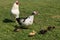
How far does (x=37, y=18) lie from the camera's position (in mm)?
11852

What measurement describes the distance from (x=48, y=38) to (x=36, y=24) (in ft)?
6.69

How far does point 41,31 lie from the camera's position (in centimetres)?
923

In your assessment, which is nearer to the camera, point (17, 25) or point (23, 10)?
point (17, 25)

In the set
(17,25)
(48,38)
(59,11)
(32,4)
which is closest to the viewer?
(48,38)

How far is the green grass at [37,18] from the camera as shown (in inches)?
354

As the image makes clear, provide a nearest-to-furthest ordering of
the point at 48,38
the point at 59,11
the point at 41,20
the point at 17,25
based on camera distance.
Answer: the point at 48,38 < the point at 17,25 < the point at 41,20 < the point at 59,11

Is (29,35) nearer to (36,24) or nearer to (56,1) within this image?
(36,24)

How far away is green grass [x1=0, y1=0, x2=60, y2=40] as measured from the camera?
29.5 feet

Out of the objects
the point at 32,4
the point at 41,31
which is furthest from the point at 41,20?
the point at 32,4

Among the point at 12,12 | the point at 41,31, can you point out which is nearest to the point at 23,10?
the point at 12,12

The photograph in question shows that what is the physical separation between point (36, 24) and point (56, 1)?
20.0ft

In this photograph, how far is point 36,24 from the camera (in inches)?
422

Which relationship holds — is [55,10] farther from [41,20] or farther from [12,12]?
[12,12]

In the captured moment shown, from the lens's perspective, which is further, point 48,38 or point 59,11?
point 59,11
